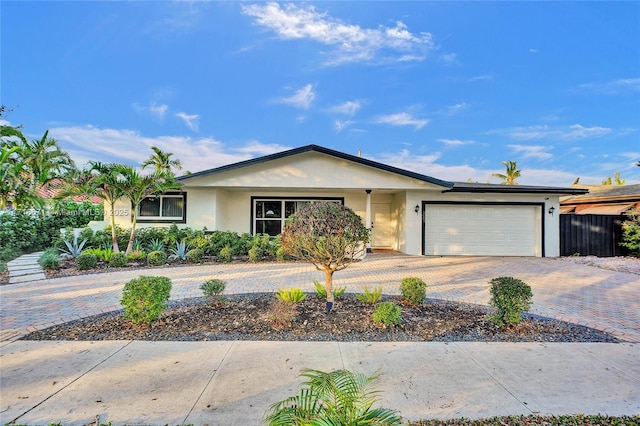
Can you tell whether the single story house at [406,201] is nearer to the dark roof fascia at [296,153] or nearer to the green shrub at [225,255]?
the dark roof fascia at [296,153]

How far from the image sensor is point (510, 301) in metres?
4.46

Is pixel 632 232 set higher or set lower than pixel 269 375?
higher

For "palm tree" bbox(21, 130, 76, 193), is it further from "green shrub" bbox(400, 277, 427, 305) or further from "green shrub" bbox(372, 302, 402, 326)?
"green shrub" bbox(400, 277, 427, 305)

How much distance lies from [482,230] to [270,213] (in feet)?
32.9

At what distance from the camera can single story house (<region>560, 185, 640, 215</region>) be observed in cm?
1601

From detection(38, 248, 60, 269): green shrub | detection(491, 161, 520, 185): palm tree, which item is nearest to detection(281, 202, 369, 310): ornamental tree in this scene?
detection(38, 248, 60, 269): green shrub

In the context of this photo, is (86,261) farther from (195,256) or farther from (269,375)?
(269,375)

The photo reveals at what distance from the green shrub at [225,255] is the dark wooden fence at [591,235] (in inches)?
→ 576

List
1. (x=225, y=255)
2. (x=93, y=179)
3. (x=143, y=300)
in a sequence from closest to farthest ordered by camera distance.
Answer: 1. (x=143, y=300)
2. (x=93, y=179)
3. (x=225, y=255)

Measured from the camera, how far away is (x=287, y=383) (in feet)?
9.77

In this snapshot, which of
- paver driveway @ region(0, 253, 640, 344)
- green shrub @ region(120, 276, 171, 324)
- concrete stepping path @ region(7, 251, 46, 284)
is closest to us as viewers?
green shrub @ region(120, 276, 171, 324)

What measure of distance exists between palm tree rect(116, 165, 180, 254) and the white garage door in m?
11.0

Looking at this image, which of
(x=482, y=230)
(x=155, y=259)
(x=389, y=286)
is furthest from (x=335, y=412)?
(x=482, y=230)

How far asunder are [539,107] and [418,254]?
29.7 ft
